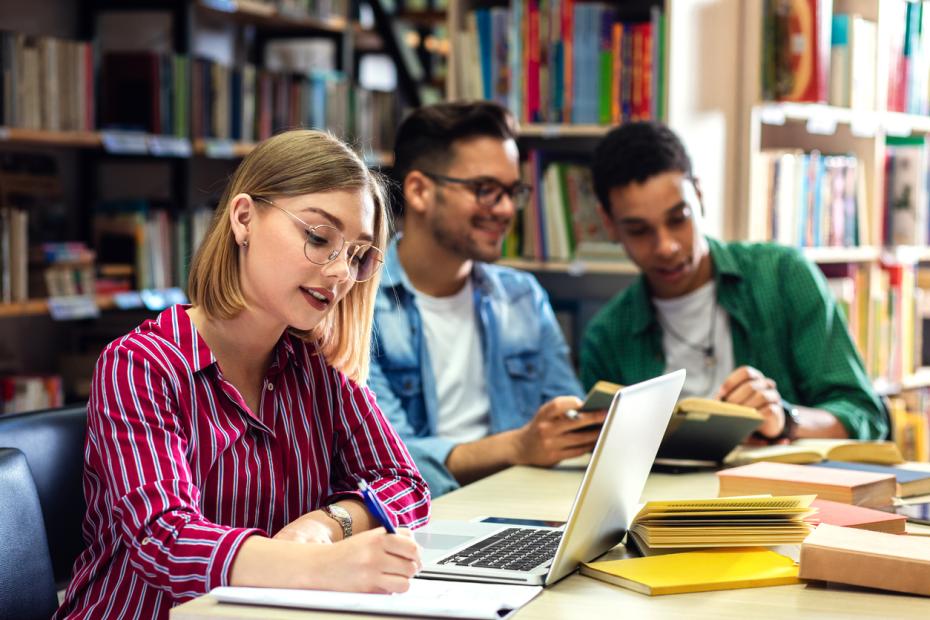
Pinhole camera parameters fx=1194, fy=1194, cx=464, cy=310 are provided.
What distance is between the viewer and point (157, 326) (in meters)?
1.45

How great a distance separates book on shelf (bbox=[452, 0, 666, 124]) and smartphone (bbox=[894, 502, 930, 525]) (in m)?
1.59

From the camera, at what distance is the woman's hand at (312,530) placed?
4.54 feet

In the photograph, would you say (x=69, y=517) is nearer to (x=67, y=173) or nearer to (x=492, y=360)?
(x=492, y=360)

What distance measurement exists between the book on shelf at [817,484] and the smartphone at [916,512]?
0.03 m

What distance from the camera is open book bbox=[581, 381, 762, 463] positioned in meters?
1.87

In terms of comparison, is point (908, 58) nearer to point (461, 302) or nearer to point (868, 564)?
point (461, 302)

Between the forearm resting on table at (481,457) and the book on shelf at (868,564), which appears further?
the forearm resting on table at (481,457)

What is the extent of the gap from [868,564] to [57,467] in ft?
3.24

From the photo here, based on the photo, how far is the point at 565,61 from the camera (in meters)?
3.14

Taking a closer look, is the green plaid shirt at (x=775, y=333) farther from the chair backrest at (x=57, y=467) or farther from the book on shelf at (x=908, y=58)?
the book on shelf at (x=908, y=58)

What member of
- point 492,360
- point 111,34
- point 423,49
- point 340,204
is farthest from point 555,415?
point 423,49

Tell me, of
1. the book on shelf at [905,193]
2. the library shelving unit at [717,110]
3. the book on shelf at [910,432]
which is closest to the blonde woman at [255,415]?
the library shelving unit at [717,110]

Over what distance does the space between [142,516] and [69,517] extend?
337mm

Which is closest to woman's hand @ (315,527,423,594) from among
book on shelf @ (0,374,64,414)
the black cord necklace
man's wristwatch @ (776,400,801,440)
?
man's wristwatch @ (776,400,801,440)
